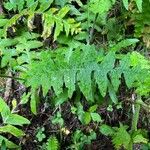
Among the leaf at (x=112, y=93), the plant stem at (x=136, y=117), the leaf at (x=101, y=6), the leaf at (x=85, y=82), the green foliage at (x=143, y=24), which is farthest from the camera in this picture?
the green foliage at (x=143, y=24)

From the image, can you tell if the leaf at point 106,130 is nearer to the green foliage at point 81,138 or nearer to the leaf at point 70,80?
the green foliage at point 81,138

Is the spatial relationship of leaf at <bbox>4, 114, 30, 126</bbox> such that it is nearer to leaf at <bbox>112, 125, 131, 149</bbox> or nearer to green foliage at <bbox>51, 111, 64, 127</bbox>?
green foliage at <bbox>51, 111, 64, 127</bbox>

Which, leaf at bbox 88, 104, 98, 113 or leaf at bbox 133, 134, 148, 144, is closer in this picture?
leaf at bbox 133, 134, 148, 144

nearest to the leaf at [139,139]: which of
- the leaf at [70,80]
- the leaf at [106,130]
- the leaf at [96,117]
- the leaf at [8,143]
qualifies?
the leaf at [106,130]

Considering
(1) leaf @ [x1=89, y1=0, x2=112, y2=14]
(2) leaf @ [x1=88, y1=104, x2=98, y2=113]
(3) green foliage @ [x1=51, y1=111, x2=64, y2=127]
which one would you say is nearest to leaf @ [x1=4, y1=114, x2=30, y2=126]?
(3) green foliage @ [x1=51, y1=111, x2=64, y2=127]

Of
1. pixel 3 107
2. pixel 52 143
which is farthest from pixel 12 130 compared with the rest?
pixel 52 143

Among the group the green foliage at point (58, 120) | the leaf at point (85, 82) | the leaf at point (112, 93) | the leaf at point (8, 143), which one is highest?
the leaf at point (85, 82)

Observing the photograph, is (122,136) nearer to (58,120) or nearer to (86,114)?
(86,114)
